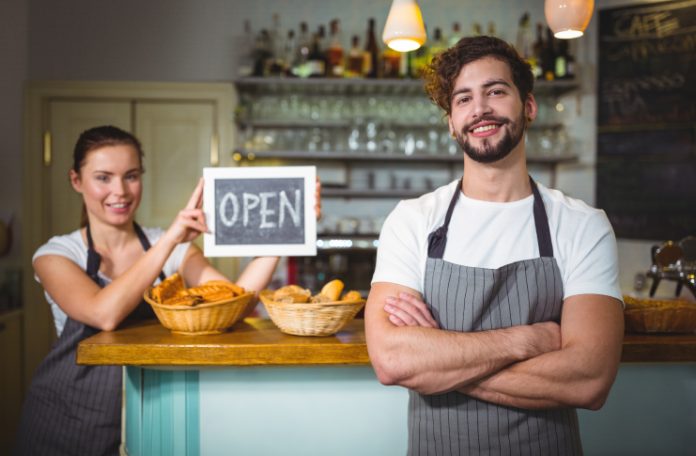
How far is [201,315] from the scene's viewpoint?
157 centimetres

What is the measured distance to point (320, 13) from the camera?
13.7ft

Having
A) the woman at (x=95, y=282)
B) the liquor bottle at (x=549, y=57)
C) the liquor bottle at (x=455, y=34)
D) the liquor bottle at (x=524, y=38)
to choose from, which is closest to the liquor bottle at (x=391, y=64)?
the liquor bottle at (x=455, y=34)

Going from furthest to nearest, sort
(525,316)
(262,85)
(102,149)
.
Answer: (262,85), (102,149), (525,316)

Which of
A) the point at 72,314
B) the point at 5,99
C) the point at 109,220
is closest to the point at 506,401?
the point at 72,314

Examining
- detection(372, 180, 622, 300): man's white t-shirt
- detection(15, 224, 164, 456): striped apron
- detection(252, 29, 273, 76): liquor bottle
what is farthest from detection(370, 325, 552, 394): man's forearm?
detection(252, 29, 273, 76): liquor bottle

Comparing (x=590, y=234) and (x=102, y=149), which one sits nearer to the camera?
(x=590, y=234)

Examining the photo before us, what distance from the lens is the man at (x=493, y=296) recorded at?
1232 mm

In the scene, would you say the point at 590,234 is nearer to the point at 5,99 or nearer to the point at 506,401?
the point at 506,401

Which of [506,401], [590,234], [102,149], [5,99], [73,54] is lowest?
[506,401]

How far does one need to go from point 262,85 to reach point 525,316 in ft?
9.56

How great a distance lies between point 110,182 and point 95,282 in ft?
1.07

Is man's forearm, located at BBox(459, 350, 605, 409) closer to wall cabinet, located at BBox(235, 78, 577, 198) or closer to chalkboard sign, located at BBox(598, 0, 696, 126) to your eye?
wall cabinet, located at BBox(235, 78, 577, 198)

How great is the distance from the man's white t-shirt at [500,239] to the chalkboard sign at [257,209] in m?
0.40

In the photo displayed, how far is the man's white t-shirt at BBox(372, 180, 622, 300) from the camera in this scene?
1.34m
